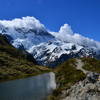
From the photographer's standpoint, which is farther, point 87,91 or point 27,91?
point 27,91

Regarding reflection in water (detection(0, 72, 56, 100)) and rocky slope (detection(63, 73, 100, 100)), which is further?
reflection in water (detection(0, 72, 56, 100))

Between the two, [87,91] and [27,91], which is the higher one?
[27,91]

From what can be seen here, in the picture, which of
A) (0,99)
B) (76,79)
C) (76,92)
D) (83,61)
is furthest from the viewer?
(83,61)

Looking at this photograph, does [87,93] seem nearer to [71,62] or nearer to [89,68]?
[89,68]

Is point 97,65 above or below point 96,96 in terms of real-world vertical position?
above

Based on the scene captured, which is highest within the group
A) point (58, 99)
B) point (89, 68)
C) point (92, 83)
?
point (89, 68)

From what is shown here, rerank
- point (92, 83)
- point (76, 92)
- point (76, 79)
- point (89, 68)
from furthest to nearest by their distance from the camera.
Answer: point (89, 68), point (76, 79), point (92, 83), point (76, 92)

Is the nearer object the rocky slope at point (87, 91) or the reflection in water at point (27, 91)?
the rocky slope at point (87, 91)

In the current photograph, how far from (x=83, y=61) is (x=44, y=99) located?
2713 inches

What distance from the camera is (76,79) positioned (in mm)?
90188

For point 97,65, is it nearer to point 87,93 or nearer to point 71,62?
point 71,62

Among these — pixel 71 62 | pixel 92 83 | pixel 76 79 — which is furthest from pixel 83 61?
pixel 92 83

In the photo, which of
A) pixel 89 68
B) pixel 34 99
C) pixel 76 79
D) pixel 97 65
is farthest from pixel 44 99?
pixel 97 65

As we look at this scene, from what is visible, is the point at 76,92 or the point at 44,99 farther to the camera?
the point at 44,99
